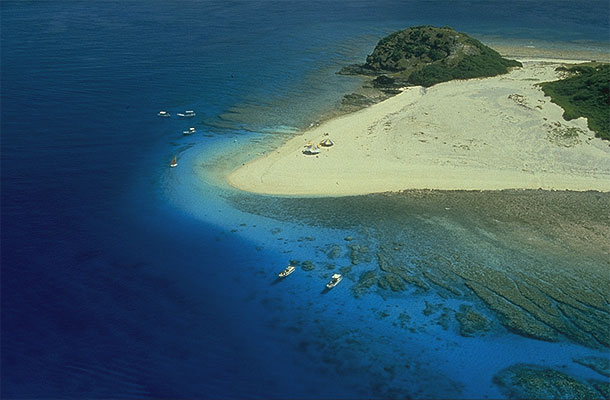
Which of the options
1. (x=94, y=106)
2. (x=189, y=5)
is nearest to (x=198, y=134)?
(x=94, y=106)

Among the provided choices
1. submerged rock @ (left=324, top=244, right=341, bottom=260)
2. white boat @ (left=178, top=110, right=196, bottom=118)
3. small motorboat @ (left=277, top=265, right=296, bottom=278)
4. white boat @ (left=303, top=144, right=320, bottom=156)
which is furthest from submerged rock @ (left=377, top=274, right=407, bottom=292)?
white boat @ (left=178, top=110, right=196, bottom=118)

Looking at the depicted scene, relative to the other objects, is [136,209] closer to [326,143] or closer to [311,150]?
[311,150]

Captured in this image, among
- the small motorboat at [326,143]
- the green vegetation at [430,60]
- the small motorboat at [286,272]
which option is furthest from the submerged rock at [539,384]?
the green vegetation at [430,60]

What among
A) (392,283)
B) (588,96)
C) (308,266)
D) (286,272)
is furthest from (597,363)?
(588,96)

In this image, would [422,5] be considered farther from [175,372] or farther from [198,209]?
[175,372]

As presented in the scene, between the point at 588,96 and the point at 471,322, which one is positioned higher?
the point at 588,96

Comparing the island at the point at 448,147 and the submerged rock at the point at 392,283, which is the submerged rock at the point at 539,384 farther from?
the island at the point at 448,147
